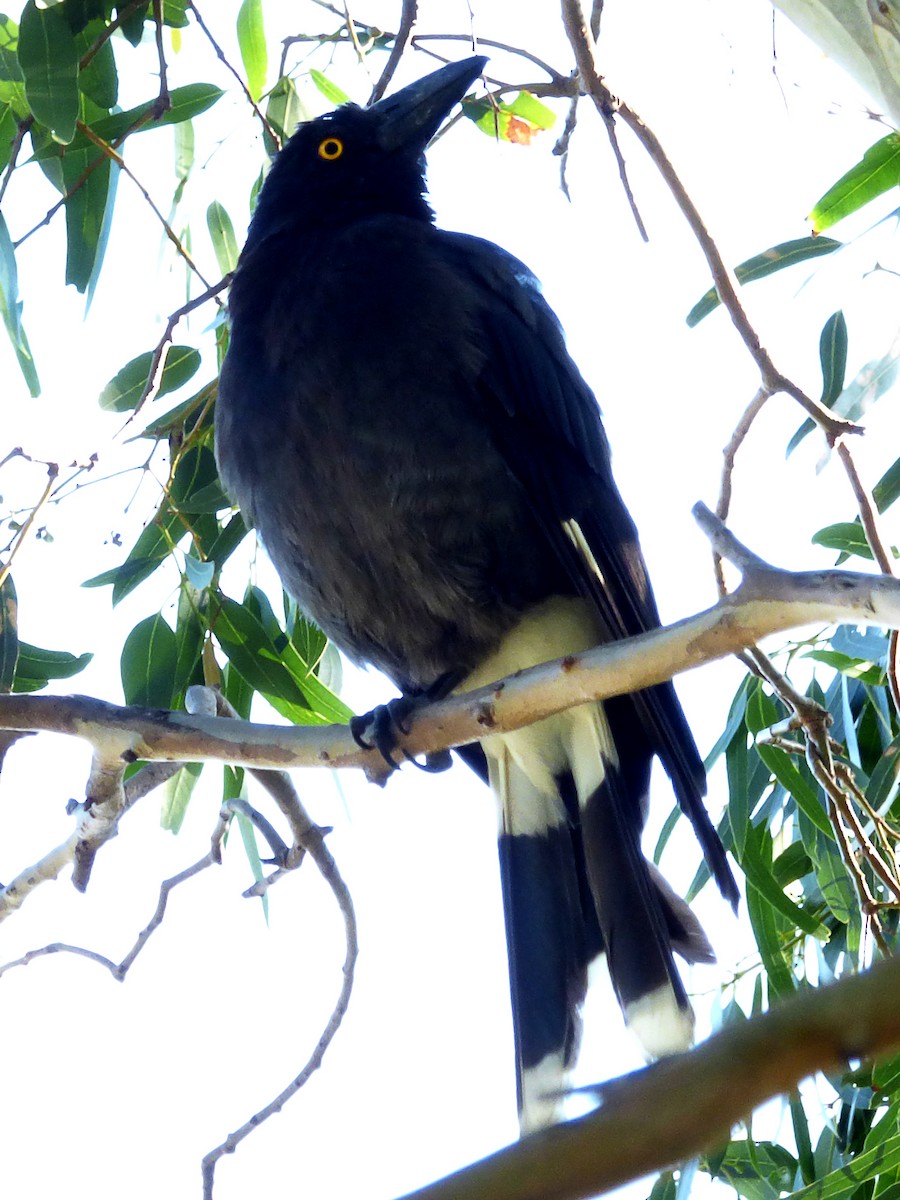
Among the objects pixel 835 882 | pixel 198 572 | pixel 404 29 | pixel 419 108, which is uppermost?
pixel 419 108

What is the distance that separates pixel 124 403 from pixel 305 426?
1.83 feet

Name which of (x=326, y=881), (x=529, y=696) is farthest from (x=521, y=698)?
(x=326, y=881)

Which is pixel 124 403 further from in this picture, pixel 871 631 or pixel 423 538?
pixel 871 631

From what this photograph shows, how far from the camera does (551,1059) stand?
6.64 ft

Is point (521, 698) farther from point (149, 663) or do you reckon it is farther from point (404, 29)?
point (404, 29)

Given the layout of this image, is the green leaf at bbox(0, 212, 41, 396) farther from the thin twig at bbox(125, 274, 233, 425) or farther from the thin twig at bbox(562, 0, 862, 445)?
the thin twig at bbox(562, 0, 862, 445)

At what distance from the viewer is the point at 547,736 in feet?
7.56

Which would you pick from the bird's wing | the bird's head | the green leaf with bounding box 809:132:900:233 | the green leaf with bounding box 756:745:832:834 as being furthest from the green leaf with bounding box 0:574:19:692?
the green leaf with bounding box 809:132:900:233

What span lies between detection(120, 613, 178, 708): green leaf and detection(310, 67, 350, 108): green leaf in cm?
120

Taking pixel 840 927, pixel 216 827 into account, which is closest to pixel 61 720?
pixel 216 827

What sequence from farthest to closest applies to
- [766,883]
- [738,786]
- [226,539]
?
[226,539]
[738,786]
[766,883]

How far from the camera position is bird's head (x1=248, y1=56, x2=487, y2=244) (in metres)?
2.67

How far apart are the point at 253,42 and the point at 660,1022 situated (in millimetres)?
2001

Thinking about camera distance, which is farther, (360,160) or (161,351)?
(360,160)
